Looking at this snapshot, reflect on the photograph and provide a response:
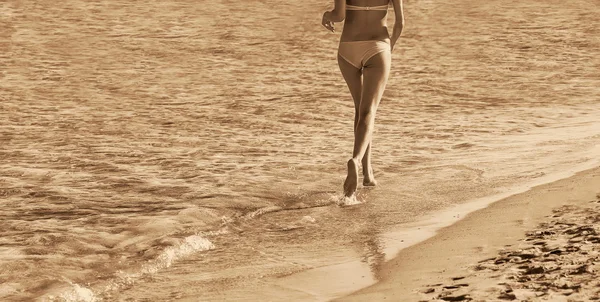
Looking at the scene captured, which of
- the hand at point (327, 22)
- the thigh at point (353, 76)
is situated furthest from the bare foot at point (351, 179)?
the hand at point (327, 22)

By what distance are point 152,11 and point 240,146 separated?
28.5 feet

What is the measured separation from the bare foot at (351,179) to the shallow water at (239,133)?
0.13m

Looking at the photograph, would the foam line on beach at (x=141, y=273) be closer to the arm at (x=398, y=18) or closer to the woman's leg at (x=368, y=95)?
the woman's leg at (x=368, y=95)

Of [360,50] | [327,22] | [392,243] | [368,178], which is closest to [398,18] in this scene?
[360,50]

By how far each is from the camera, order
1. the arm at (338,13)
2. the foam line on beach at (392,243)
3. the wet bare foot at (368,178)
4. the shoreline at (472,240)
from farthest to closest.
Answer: the wet bare foot at (368,178) → the arm at (338,13) → the foam line on beach at (392,243) → the shoreline at (472,240)

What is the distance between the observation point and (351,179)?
6801 mm

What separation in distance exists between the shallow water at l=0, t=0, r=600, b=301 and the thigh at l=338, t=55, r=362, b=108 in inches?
28.0

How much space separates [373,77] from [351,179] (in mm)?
656

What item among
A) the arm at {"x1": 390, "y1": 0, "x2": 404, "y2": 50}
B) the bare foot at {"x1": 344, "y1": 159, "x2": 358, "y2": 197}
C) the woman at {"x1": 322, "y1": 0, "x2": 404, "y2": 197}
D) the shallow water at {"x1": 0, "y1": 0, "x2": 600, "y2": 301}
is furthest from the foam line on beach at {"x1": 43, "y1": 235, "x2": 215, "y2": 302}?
the arm at {"x1": 390, "y1": 0, "x2": 404, "y2": 50}

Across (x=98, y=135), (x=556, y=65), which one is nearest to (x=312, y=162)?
(x=98, y=135)

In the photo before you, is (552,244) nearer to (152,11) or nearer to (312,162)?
(312,162)

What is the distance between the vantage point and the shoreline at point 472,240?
490 cm

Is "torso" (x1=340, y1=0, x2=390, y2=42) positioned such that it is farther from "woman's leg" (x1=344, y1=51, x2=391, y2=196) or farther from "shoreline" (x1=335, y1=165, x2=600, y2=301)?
"shoreline" (x1=335, y1=165, x2=600, y2=301)

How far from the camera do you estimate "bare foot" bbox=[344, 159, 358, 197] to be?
6.68 meters
